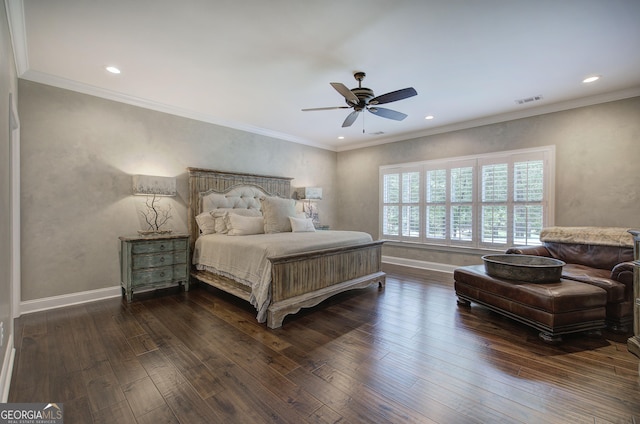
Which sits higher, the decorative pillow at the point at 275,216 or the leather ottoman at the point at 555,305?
the decorative pillow at the point at 275,216

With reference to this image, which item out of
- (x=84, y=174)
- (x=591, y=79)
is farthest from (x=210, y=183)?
(x=591, y=79)

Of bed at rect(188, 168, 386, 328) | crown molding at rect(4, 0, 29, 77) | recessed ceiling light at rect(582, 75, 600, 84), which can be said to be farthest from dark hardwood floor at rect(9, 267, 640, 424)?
recessed ceiling light at rect(582, 75, 600, 84)

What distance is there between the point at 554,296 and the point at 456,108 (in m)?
3.19

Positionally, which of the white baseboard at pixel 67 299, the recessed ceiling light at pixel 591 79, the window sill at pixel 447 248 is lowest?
the white baseboard at pixel 67 299

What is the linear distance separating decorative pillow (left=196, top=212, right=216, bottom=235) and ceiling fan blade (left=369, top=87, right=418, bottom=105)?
10.1 feet

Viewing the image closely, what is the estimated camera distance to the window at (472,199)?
14.7ft

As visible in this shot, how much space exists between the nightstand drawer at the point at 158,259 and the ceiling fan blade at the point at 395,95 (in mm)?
3471

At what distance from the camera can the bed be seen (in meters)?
2.98

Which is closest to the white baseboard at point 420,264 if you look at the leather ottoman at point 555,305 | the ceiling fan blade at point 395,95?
the leather ottoman at point 555,305

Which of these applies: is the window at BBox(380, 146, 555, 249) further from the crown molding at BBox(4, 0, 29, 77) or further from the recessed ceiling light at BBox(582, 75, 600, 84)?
the crown molding at BBox(4, 0, 29, 77)

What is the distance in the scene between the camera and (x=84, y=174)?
3648mm

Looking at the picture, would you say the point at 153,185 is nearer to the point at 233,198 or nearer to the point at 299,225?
the point at 233,198

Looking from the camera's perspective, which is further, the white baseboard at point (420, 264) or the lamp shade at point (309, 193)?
the lamp shade at point (309, 193)

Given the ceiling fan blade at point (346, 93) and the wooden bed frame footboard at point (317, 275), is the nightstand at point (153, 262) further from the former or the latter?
the ceiling fan blade at point (346, 93)
